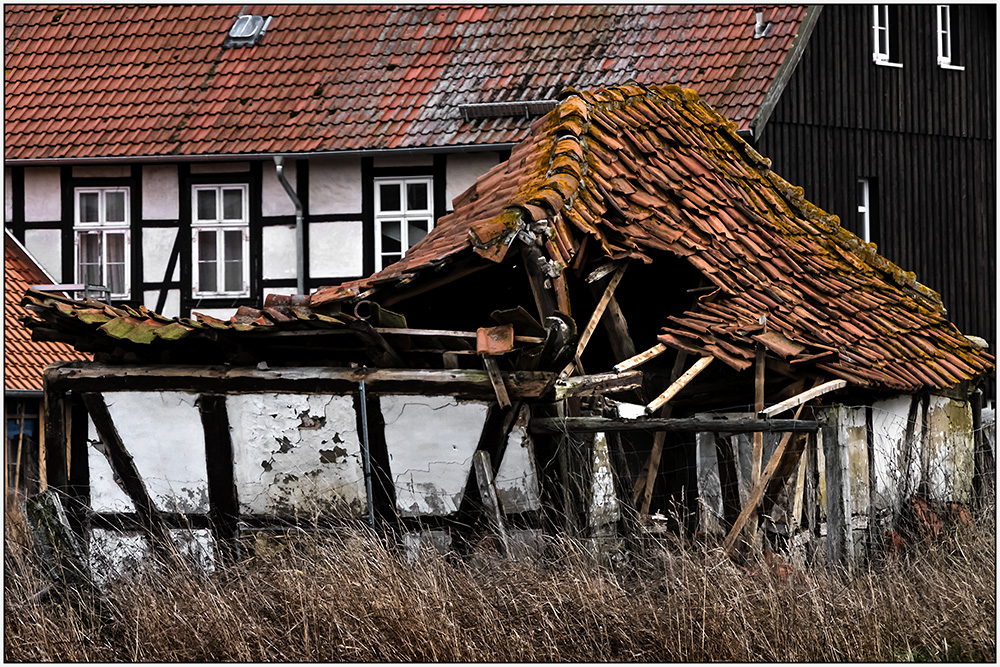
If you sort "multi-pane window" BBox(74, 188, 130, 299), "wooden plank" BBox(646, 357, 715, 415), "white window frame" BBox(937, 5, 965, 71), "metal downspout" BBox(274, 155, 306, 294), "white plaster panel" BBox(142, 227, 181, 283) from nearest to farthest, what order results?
"wooden plank" BBox(646, 357, 715, 415) → "metal downspout" BBox(274, 155, 306, 294) → "white plaster panel" BBox(142, 227, 181, 283) → "multi-pane window" BBox(74, 188, 130, 299) → "white window frame" BBox(937, 5, 965, 71)

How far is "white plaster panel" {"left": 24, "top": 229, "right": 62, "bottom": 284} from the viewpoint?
1917 cm

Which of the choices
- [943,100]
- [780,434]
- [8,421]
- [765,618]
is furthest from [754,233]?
[8,421]

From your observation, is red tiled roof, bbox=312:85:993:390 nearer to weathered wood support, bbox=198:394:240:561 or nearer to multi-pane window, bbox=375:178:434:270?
weathered wood support, bbox=198:394:240:561

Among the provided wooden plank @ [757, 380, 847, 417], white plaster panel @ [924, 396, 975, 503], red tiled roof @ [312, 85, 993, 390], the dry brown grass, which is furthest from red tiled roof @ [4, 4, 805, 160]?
the dry brown grass

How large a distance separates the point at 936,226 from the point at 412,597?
42.3 feet

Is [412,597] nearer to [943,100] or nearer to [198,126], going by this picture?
[198,126]

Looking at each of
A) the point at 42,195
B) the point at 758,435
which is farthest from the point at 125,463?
the point at 42,195

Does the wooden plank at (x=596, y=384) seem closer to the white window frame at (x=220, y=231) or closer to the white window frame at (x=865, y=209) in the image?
the white window frame at (x=220, y=231)

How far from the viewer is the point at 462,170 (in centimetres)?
1806

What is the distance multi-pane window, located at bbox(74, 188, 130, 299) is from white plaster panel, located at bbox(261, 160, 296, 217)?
5.86 ft

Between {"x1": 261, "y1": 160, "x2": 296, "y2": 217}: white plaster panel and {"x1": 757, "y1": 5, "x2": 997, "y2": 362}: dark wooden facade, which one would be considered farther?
{"x1": 261, "y1": 160, "x2": 296, "y2": 217}: white plaster panel

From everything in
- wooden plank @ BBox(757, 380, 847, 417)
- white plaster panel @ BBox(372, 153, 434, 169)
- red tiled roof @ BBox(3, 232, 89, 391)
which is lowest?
wooden plank @ BBox(757, 380, 847, 417)

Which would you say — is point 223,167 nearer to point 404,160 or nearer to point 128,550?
point 404,160

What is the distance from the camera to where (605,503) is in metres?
9.31
